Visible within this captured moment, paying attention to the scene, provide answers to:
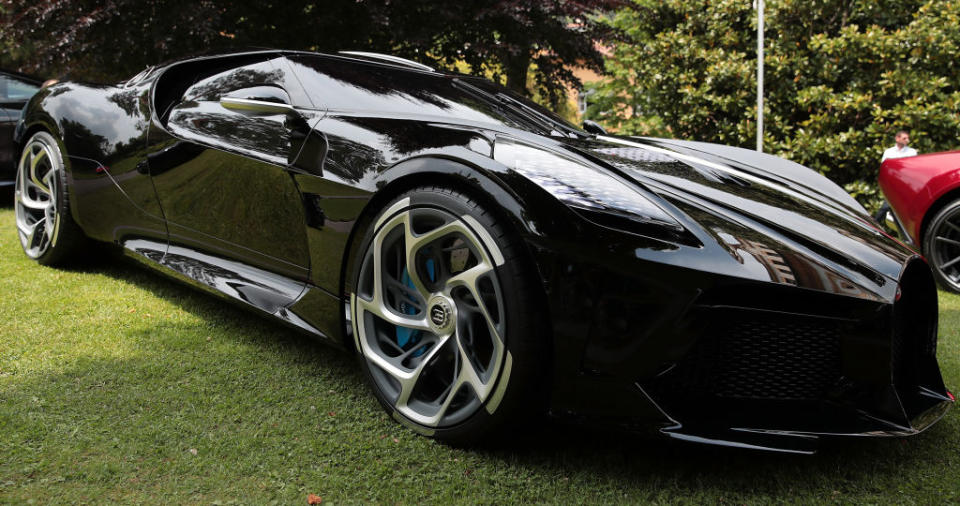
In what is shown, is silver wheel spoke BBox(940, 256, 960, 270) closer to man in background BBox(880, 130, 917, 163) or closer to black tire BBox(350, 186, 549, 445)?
black tire BBox(350, 186, 549, 445)

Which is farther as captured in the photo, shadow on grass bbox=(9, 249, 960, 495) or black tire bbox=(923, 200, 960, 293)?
black tire bbox=(923, 200, 960, 293)

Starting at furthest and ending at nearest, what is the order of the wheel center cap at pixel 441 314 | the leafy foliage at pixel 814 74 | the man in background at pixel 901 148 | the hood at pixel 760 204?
the leafy foliage at pixel 814 74, the man in background at pixel 901 148, the wheel center cap at pixel 441 314, the hood at pixel 760 204

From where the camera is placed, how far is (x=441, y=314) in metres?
2.06

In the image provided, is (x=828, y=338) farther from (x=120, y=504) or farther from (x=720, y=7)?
(x=720, y=7)

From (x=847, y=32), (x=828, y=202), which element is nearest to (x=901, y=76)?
(x=847, y=32)

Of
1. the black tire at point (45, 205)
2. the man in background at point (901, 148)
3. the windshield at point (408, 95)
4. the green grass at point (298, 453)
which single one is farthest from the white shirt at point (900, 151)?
the black tire at point (45, 205)

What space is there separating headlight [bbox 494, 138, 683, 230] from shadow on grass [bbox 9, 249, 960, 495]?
0.56 metres

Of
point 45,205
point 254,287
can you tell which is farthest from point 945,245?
point 45,205

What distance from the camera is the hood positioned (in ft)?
6.19

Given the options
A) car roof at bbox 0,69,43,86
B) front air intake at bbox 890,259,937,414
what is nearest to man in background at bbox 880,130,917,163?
front air intake at bbox 890,259,937,414

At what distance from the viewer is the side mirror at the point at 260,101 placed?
8.13ft

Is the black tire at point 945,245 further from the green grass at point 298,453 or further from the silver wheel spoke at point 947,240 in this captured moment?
the green grass at point 298,453

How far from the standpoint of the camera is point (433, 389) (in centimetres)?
218

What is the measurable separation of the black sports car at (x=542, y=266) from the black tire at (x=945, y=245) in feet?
7.31
